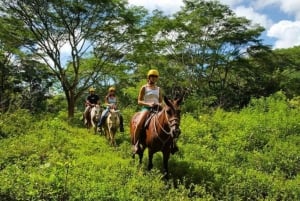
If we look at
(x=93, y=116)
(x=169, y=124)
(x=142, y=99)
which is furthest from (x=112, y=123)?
(x=169, y=124)

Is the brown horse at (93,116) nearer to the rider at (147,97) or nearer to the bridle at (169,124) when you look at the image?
the rider at (147,97)

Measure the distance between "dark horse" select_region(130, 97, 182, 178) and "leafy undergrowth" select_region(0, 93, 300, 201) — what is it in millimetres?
516

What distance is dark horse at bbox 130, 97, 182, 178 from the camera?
9.24 metres

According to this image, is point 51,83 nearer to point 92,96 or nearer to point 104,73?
point 104,73

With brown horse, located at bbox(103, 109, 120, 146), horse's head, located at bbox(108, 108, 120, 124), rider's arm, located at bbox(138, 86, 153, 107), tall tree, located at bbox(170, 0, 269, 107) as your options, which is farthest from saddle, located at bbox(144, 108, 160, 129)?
tall tree, located at bbox(170, 0, 269, 107)

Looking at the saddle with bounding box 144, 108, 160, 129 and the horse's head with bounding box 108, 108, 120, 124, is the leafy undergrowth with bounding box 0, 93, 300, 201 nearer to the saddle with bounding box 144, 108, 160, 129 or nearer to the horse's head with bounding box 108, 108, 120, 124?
the horse's head with bounding box 108, 108, 120, 124

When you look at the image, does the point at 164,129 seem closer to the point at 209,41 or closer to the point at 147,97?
the point at 147,97

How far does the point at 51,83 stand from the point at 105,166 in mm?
34762

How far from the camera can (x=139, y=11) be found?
29.5 m

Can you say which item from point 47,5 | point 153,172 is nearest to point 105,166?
point 153,172

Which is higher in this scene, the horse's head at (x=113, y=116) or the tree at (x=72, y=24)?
the tree at (x=72, y=24)

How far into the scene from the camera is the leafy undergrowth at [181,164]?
23.0 ft

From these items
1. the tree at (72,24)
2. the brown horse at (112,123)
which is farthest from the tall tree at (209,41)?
the brown horse at (112,123)

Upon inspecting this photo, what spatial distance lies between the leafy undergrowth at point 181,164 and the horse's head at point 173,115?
96 centimetres
